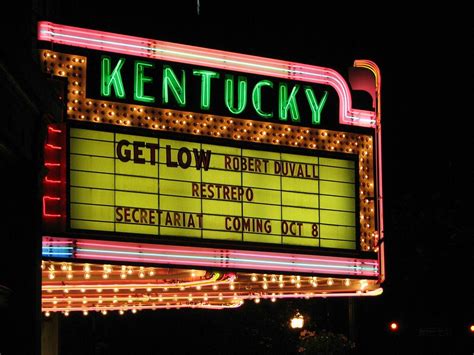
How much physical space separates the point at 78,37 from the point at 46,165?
6.61ft

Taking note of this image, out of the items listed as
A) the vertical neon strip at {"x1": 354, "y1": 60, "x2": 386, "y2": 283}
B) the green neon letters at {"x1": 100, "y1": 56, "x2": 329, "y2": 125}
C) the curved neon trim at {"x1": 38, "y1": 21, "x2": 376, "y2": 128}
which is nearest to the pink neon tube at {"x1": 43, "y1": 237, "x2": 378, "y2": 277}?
the vertical neon strip at {"x1": 354, "y1": 60, "x2": 386, "y2": 283}

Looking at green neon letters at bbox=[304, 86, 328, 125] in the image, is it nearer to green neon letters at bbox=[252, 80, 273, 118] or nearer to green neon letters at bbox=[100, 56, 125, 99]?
green neon letters at bbox=[252, 80, 273, 118]

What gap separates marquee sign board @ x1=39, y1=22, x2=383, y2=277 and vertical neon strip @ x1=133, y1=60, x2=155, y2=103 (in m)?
0.02

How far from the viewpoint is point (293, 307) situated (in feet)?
127

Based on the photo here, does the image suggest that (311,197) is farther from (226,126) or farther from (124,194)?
(124,194)

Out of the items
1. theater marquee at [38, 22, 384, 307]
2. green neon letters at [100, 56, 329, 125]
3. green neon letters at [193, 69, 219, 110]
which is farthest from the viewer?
green neon letters at [193, 69, 219, 110]

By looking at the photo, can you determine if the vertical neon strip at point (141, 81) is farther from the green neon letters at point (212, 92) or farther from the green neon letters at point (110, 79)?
the green neon letters at point (110, 79)

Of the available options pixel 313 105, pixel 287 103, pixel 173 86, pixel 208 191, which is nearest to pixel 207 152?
pixel 208 191

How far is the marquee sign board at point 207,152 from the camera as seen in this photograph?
653 inches

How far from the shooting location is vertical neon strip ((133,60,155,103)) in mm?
17172

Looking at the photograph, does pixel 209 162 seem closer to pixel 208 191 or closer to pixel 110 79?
pixel 208 191

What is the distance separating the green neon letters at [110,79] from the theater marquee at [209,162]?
20 mm

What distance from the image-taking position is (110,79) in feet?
55.4

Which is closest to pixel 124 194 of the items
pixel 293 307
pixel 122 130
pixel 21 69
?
pixel 122 130
